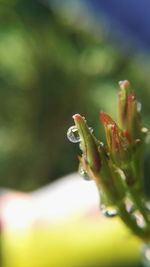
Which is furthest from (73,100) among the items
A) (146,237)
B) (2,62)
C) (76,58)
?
(146,237)

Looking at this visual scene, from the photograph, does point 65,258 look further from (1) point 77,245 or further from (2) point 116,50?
(2) point 116,50

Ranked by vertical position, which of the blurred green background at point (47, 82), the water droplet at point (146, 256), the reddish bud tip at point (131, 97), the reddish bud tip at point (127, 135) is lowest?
the water droplet at point (146, 256)

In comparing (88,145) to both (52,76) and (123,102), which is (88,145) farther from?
(52,76)

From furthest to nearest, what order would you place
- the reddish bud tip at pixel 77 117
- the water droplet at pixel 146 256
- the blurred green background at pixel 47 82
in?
1. the blurred green background at pixel 47 82
2. the water droplet at pixel 146 256
3. the reddish bud tip at pixel 77 117

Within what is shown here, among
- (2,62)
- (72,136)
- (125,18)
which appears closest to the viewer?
(72,136)

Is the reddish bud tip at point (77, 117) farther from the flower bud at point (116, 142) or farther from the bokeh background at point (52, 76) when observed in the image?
the bokeh background at point (52, 76)

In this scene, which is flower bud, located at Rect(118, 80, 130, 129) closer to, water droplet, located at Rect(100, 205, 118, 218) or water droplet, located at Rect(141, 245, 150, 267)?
water droplet, located at Rect(100, 205, 118, 218)

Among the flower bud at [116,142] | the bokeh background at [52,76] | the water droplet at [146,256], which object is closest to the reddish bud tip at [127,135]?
the flower bud at [116,142]

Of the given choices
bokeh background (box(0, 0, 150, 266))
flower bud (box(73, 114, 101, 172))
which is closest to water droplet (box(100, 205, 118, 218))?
flower bud (box(73, 114, 101, 172))

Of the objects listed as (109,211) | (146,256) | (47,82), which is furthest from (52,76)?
(109,211)
